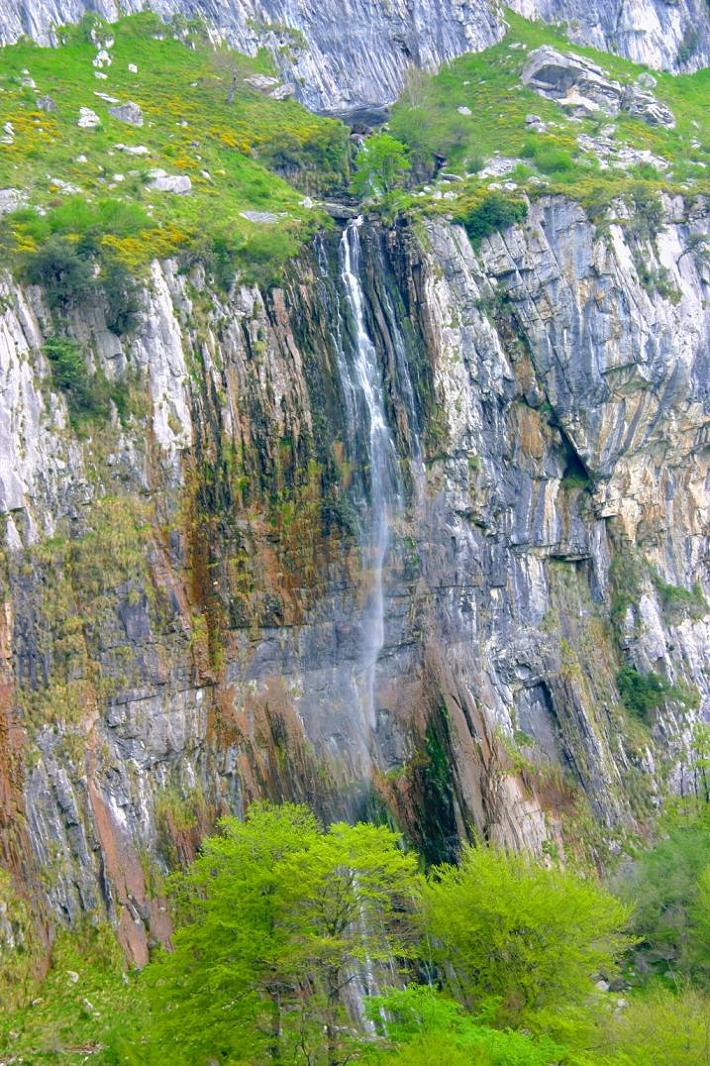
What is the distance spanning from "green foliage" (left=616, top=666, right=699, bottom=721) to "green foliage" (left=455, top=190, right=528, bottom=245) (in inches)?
693

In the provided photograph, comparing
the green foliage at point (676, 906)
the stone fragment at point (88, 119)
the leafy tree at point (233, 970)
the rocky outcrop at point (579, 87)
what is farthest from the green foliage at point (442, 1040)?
the rocky outcrop at point (579, 87)

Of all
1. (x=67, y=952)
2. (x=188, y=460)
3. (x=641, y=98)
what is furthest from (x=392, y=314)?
(x=641, y=98)

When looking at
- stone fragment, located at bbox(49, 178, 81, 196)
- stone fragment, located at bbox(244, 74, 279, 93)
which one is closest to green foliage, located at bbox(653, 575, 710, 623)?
stone fragment, located at bbox(49, 178, 81, 196)

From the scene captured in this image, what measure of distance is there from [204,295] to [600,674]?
786 inches

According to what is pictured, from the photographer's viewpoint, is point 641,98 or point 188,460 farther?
point 641,98

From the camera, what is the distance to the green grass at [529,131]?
45.7 metres

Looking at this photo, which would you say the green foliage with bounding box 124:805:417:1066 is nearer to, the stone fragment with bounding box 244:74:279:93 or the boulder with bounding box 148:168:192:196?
the boulder with bounding box 148:168:192:196

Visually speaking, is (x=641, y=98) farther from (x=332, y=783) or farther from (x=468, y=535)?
(x=332, y=783)

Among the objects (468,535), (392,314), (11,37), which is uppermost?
(11,37)

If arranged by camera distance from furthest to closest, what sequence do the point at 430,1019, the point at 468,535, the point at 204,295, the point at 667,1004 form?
the point at 468,535 < the point at 204,295 < the point at 667,1004 < the point at 430,1019

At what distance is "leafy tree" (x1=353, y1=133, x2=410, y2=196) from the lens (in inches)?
1902

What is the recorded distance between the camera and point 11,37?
49625mm

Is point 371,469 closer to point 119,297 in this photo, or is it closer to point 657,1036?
point 119,297

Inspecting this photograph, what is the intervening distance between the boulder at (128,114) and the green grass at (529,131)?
12792 mm
